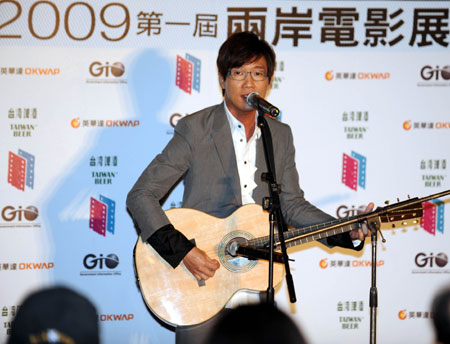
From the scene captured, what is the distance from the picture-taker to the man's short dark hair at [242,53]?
4035 mm

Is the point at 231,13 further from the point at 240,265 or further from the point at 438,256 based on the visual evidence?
the point at 438,256

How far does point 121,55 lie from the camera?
525cm

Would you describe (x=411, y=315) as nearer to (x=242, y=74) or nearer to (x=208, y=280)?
(x=208, y=280)

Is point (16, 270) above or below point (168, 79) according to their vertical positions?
below

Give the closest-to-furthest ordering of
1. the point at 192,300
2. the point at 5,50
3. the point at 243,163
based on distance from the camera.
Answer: the point at 192,300
the point at 243,163
the point at 5,50

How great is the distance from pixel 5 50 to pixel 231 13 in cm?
199

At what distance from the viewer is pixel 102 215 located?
17.2ft

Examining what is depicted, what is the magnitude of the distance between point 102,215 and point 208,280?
1.69 m

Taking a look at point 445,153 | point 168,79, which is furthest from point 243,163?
point 445,153

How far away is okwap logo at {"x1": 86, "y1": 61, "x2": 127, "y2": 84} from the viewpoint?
523cm

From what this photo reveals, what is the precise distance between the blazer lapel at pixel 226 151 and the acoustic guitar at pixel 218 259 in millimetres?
175

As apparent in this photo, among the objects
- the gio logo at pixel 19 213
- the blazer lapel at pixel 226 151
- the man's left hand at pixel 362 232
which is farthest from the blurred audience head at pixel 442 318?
the gio logo at pixel 19 213

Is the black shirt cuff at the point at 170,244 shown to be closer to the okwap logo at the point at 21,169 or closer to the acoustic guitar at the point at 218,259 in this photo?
the acoustic guitar at the point at 218,259

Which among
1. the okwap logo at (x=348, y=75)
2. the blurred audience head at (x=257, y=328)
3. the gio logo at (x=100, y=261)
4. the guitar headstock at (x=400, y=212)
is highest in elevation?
the okwap logo at (x=348, y=75)
